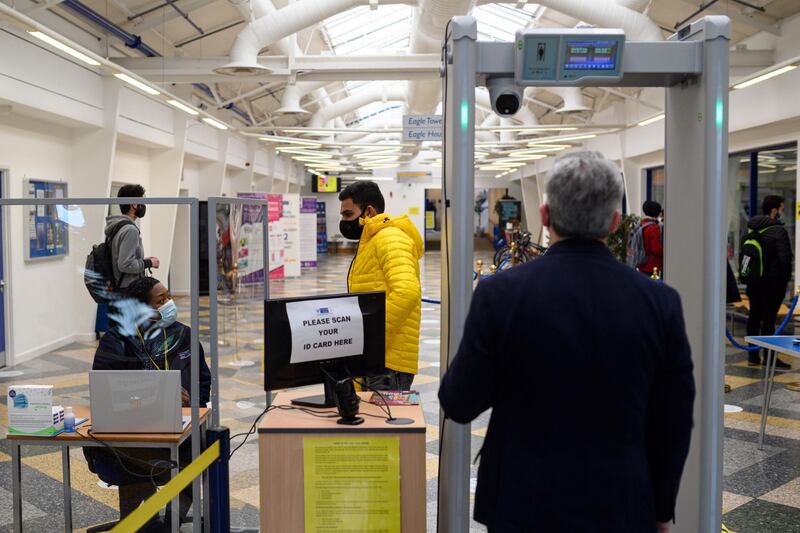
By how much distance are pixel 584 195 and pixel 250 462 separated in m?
3.54

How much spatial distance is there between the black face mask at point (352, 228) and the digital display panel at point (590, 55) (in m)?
1.49

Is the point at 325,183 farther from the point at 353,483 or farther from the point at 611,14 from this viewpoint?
the point at 353,483

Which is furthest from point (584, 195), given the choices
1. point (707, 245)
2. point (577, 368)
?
point (707, 245)

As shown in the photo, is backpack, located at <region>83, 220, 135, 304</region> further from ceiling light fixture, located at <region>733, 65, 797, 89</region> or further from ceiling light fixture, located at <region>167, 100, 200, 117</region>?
ceiling light fixture, located at <region>733, 65, 797, 89</region>

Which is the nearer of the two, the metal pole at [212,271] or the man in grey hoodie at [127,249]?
the metal pole at [212,271]

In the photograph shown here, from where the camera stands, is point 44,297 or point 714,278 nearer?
point 714,278

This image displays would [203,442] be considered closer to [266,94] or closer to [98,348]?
[98,348]

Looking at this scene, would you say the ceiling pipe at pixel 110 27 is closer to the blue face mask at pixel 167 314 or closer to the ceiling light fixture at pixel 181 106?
the ceiling light fixture at pixel 181 106

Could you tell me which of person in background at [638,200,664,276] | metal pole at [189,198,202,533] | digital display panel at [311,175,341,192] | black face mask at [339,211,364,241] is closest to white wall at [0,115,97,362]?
metal pole at [189,198,202,533]

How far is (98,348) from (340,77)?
7480 mm

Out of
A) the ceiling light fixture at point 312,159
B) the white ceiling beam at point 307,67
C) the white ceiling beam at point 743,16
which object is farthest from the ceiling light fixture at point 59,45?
the ceiling light fixture at point 312,159

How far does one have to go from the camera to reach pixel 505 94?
2.41 meters

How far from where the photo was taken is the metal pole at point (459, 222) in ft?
7.63

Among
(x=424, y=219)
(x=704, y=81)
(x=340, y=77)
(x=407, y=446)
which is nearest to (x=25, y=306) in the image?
(x=407, y=446)
